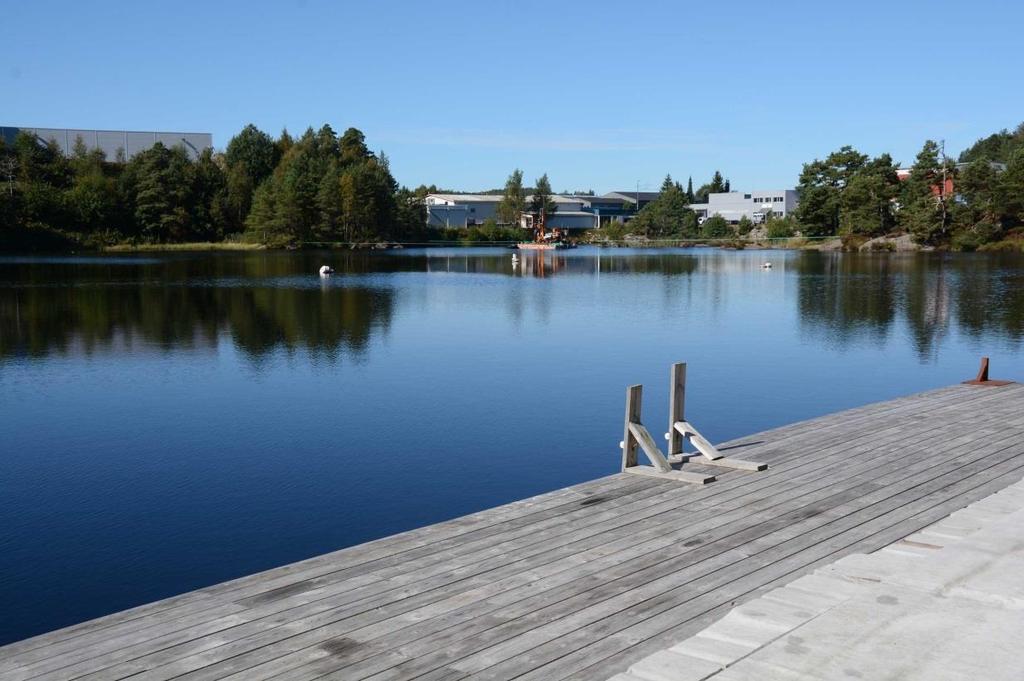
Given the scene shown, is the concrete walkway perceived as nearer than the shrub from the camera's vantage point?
Yes

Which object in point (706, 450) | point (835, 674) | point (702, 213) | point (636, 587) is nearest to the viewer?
point (835, 674)

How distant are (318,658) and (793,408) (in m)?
13.3

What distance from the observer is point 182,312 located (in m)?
33.1

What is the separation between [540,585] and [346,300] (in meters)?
33.7

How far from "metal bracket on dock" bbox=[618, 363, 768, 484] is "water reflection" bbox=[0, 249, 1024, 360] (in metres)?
14.9

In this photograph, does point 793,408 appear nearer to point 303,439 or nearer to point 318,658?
point 303,439

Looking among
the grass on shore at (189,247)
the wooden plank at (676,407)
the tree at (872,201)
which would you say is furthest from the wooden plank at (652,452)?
the grass on shore at (189,247)

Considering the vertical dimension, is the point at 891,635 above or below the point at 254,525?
above

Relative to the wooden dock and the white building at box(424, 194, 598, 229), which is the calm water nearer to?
the wooden dock

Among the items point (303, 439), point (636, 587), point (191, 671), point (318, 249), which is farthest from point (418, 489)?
point (318, 249)

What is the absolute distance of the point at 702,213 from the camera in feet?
486

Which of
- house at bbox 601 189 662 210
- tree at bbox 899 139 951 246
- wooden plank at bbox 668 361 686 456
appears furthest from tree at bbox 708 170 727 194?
wooden plank at bbox 668 361 686 456

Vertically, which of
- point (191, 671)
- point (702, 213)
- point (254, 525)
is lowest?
point (254, 525)

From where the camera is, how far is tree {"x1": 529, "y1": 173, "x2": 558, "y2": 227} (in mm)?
137625
